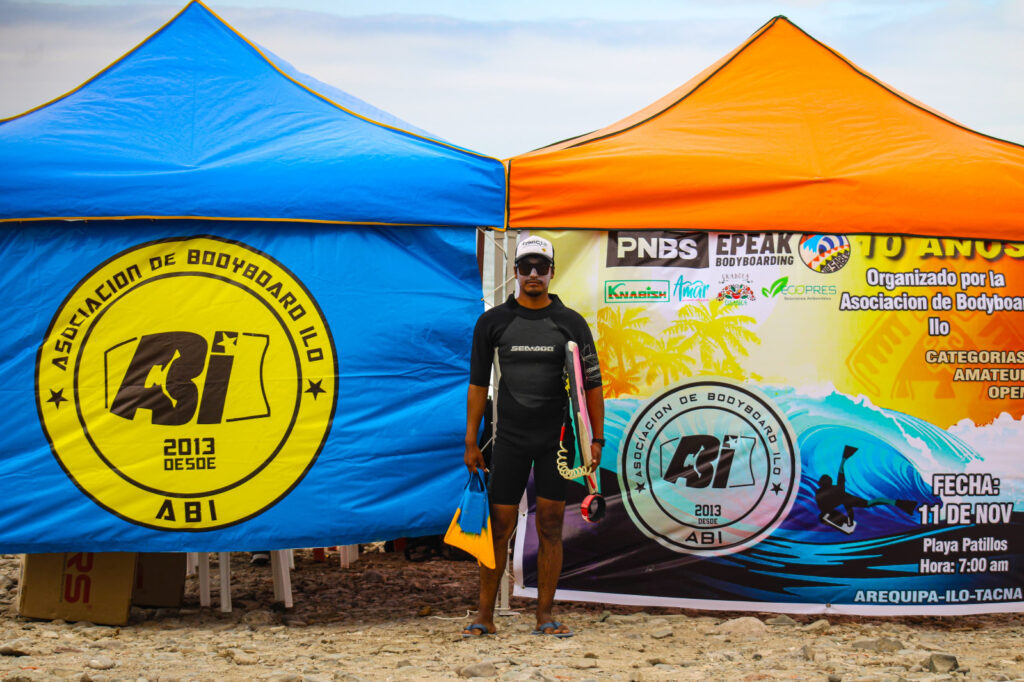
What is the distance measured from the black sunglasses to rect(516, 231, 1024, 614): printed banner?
1.61 ft

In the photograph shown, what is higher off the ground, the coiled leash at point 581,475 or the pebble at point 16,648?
the coiled leash at point 581,475

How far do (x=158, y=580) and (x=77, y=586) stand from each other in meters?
0.37

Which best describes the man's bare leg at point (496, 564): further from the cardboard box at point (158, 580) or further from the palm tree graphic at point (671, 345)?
the cardboard box at point (158, 580)

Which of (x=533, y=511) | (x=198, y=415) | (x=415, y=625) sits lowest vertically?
(x=415, y=625)

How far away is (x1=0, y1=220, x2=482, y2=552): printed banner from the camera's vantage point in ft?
14.1

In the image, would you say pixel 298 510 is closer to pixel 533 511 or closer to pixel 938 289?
pixel 533 511

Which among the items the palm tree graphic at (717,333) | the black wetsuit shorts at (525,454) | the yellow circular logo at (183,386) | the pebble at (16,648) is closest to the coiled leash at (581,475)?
the black wetsuit shorts at (525,454)

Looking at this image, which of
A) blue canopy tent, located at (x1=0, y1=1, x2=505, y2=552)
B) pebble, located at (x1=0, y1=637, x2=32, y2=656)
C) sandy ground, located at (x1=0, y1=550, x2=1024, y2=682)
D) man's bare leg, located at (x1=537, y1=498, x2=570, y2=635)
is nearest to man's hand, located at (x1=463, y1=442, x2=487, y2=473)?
man's bare leg, located at (x1=537, y1=498, x2=570, y2=635)

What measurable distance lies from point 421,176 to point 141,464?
1766 millimetres

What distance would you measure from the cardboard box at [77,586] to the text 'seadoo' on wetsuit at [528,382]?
5.70 feet

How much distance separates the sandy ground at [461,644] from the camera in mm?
3549

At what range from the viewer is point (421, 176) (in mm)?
4418

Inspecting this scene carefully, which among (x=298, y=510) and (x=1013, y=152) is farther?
(x=1013, y=152)

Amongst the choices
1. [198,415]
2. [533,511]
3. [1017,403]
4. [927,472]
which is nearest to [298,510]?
[198,415]
